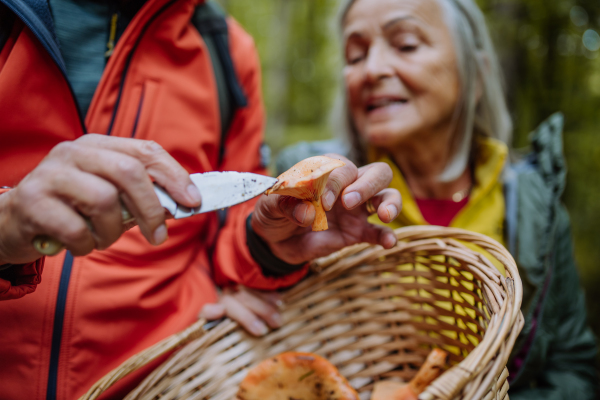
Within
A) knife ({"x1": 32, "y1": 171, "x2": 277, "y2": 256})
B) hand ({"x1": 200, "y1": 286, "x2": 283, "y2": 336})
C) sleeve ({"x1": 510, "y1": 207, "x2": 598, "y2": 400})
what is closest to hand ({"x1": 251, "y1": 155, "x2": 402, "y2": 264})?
knife ({"x1": 32, "y1": 171, "x2": 277, "y2": 256})

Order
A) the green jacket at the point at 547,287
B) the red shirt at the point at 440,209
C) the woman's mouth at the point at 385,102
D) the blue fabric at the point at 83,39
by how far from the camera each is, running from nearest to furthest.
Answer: the blue fabric at the point at 83,39 → the green jacket at the point at 547,287 → the woman's mouth at the point at 385,102 → the red shirt at the point at 440,209

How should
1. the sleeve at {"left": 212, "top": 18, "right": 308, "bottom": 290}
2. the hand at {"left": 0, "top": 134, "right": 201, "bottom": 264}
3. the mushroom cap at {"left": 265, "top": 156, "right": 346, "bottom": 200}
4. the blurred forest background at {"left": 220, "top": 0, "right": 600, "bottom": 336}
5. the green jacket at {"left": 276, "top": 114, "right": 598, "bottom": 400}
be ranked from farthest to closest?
the blurred forest background at {"left": 220, "top": 0, "right": 600, "bottom": 336}, the green jacket at {"left": 276, "top": 114, "right": 598, "bottom": 400}, the sleeve at {"left": 212, "top": 18, "right": 308, "bottom": 290}, the mushroom cap at {"left": 265, "top": 156, "right": 346, "bottom": 200}, the hand at {"left": 0, "top": 134, "right": 201, "bottom": 264}

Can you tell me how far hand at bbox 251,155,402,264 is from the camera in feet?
3.21

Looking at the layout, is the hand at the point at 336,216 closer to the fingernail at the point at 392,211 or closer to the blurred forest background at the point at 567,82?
the fingernail at the point at 392,211

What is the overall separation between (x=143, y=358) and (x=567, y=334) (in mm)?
2228

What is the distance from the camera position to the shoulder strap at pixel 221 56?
1.74m

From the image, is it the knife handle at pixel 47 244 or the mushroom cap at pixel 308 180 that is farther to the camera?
the mushroom cap at pixel 308 180

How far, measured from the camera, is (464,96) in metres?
2.05

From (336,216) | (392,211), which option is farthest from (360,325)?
(392,211)

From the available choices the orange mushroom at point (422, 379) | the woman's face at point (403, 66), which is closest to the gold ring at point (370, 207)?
the orange mushroom at point (422, 379)

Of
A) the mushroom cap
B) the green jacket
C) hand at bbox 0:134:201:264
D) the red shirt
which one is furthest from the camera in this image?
the red shirt

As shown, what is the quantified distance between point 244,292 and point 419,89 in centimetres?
137

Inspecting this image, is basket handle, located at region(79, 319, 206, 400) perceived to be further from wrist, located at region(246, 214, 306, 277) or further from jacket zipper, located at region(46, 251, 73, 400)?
wrist, located at region(246, 214, 306, 277)

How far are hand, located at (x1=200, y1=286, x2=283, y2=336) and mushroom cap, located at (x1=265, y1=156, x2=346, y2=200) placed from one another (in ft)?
2.24
